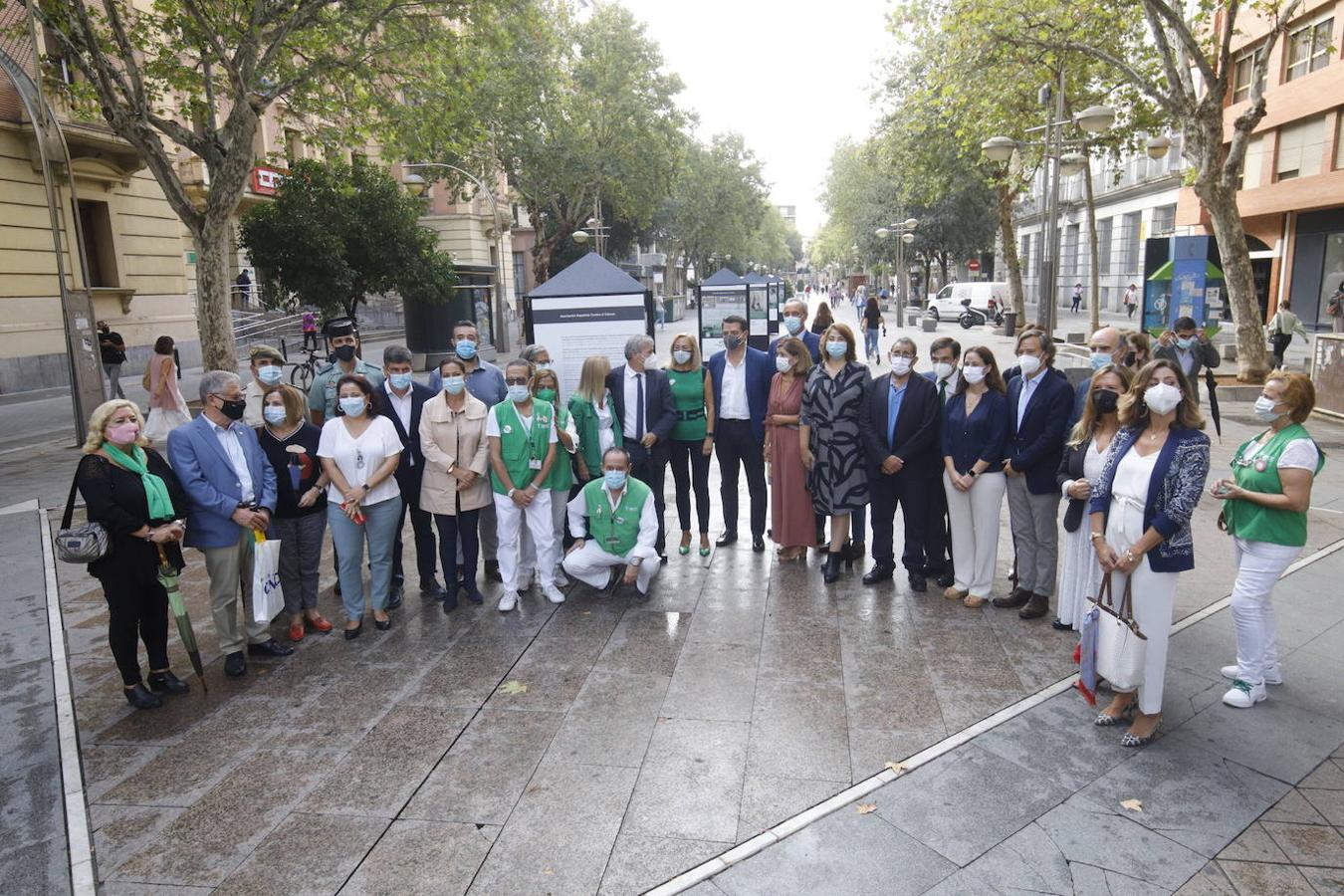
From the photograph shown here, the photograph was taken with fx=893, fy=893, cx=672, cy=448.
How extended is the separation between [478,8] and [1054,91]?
14.2 metres

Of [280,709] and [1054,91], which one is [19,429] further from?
[1054,91]

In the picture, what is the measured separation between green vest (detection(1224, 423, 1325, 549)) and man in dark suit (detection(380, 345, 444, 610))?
511 cm

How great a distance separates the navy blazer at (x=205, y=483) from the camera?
5.13m

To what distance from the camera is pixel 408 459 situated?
6.49 metres

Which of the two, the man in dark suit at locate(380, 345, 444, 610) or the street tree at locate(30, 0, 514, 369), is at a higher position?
the street tree at locate(30, 0, 514, 369)

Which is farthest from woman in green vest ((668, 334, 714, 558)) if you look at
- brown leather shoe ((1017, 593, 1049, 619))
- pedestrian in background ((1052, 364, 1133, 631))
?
pedestrian in background ((1052, 364, 1133, 631))

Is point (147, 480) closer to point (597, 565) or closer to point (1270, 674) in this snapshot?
point (597, 565)

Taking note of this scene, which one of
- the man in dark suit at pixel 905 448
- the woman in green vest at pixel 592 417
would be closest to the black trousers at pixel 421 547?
the woman in green vest at pixel 592 417

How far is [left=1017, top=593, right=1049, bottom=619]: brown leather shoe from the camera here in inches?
237

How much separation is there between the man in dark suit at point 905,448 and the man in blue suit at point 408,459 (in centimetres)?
327

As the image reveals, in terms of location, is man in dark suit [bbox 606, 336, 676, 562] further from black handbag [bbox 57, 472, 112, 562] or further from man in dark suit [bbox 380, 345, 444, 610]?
black handbag [bbox 57, 472, 112, 562]

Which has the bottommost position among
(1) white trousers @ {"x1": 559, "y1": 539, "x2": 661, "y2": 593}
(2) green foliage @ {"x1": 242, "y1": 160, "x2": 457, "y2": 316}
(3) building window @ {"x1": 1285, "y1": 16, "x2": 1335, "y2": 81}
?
(1) white trousers @ {"x1": 559, "y1": 539, "x2": 661, "y2": 593}

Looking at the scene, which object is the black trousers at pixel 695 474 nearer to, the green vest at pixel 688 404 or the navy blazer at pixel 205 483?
the green vest at pixel 688 404

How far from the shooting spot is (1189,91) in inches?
590
